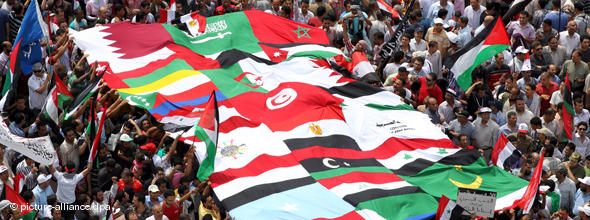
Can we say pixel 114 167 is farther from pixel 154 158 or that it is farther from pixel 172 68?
pixel 172 68

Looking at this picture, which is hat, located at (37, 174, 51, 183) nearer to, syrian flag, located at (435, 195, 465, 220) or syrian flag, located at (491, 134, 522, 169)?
syrian flag, located at (435, 195, 465, 220)

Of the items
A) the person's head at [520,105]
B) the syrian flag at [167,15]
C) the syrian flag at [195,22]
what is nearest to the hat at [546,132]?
the person's head at [520,105]

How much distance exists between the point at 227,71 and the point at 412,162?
4.00 meters

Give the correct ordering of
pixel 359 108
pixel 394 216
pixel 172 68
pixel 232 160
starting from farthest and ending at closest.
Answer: pixel 172 68 < pixel 359 108 < pixel 232 160 < pixel 394 216

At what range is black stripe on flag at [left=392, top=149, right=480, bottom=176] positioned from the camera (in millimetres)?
18047

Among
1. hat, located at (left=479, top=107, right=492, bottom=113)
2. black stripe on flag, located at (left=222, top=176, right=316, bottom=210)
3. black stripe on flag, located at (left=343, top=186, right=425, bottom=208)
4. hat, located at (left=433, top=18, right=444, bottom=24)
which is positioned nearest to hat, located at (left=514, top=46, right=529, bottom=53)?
hat, located at (left=433, top=18, right=444, bottom=24)

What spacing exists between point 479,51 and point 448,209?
4.84m

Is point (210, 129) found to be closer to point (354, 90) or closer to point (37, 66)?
point (37, 66)

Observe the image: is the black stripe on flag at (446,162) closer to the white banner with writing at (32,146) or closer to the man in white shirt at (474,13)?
the white banner with writing at (32,146)

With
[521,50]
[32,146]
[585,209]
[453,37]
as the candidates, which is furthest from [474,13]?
[32,146]

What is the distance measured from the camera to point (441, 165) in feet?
59.7

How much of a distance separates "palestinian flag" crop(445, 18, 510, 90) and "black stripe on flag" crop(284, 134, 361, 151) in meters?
2.35

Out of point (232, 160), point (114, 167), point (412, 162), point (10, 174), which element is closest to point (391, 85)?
point (412, 162)

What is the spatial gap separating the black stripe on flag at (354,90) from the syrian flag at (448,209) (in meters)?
4.45
